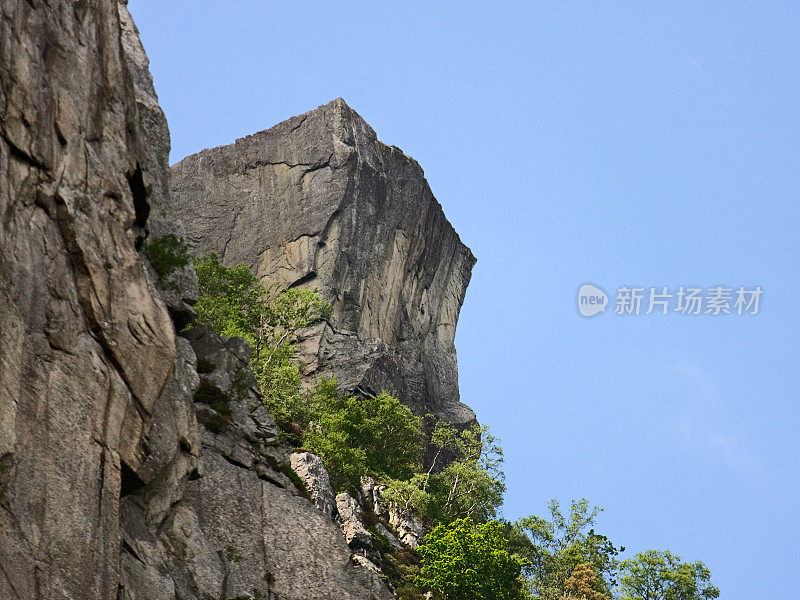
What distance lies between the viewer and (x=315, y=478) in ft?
192

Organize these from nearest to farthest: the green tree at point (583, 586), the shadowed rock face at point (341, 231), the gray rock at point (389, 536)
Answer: the gray rock at point (389, 536) < the green tree at point (583, 586) < the shadowed rock face at point (341, 231)

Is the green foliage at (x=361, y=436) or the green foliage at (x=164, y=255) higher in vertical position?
the green foliage at (x=361, y=436)

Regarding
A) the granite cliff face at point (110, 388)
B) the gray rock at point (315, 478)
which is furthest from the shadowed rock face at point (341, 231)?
the granite cliff face at point (110, 388)

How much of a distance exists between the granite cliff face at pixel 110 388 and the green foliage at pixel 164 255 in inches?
24.7

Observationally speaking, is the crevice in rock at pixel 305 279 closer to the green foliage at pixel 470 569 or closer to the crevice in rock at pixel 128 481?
the green foliage at pixel 470 569

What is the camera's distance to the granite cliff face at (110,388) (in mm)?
26516

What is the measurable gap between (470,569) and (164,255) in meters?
24.5

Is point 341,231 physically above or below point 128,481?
above

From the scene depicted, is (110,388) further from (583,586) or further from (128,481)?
(583,586)

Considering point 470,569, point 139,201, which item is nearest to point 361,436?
point 470,569

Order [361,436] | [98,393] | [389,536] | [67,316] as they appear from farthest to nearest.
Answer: [361,436]
[389,536]
[98,393]
[67,316]

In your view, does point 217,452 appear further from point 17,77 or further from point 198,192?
point 198,192

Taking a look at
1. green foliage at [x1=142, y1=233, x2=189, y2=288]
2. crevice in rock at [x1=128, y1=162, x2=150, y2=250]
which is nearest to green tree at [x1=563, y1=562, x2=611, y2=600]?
green foliage at [x1=142, y1=233, x2=189, y2=288]

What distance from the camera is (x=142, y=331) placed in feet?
103
